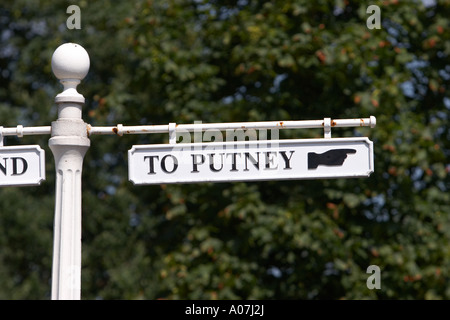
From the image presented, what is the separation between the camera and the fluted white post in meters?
4.63

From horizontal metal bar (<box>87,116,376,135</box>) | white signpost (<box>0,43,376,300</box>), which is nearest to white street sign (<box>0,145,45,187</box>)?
white signpost (<box>0,43,376,300</box>)

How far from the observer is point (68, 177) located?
4.73 m

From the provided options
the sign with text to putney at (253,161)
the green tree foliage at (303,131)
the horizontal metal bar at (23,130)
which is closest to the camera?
the sign with text to putney at (253,161)

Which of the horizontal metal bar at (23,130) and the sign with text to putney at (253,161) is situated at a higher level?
the horizontal metal bar at (23,130)

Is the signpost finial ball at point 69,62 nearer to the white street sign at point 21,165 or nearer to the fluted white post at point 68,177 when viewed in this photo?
the fluted white post at point 68,177

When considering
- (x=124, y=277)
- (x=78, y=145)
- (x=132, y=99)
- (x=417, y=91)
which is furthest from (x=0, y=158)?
(x=124, y=277)

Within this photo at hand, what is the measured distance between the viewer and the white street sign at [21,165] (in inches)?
186

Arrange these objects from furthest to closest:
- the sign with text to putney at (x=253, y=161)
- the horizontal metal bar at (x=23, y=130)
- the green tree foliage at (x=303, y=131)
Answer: the green tree foliage at (x=303, y=131) → the horizontal metal bar at (x=23, y=130) → the sign with text to putney at (x=253, y=161)

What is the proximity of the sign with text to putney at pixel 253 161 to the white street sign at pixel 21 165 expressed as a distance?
0.50m

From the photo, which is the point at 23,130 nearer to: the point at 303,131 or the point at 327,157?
the point at 327,157

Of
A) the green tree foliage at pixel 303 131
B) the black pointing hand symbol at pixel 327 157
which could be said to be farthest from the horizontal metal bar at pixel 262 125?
the green tree foliage at pixel 303 131

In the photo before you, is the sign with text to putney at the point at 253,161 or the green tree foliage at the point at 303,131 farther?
the green tree foliage at the point at 303,131

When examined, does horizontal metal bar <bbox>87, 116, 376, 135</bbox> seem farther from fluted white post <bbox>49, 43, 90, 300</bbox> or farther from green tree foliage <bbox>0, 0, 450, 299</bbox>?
green tree foliage <bbox>0, 0, 450, 299</bbox>

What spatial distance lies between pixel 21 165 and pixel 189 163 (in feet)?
2.94
